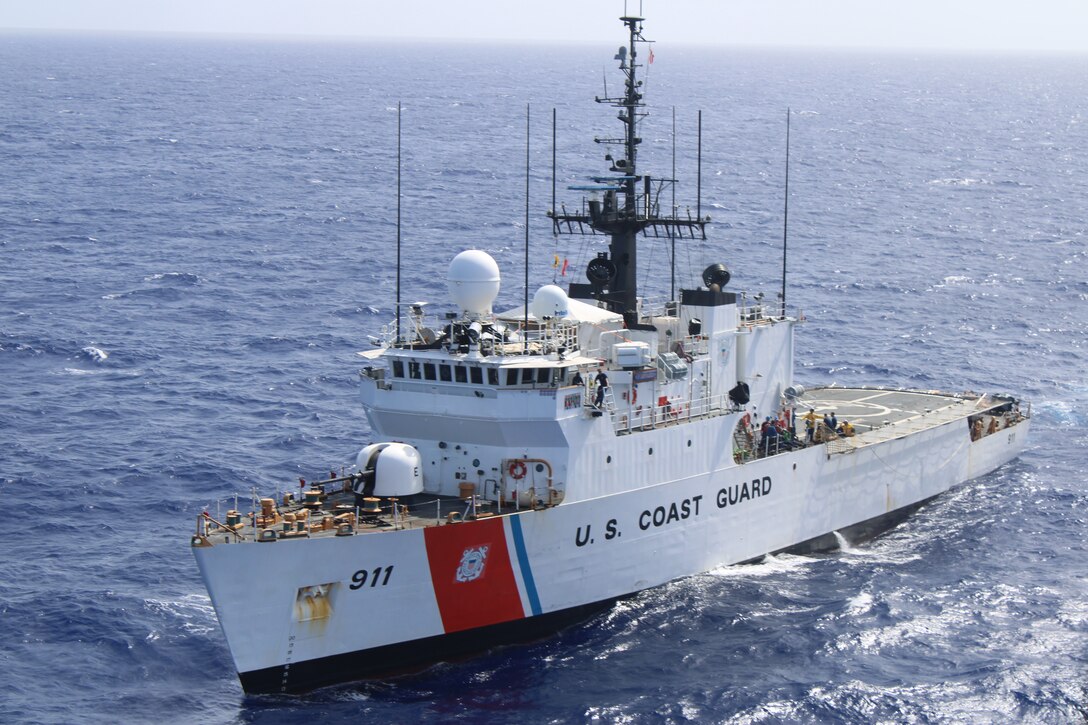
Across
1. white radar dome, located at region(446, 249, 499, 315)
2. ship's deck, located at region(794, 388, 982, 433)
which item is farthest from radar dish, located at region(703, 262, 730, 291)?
white radar dome, located at region(446, 249, 499, 315)

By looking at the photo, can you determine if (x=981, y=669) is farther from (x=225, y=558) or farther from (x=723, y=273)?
(x=225, y=558)

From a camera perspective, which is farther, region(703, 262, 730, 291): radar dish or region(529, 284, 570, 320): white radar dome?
region(703, 262, 730, 291): radar dish

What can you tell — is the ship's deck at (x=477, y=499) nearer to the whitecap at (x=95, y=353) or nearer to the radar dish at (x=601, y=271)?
the radar dish at (x=601, y=271)

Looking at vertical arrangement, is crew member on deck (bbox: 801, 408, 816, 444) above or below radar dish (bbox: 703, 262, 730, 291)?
below

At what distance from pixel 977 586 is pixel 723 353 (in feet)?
29.9

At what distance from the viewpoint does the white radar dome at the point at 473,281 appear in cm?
3466

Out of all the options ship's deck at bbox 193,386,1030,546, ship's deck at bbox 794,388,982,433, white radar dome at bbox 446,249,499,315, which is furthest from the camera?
ship's deck at bbox 794,388,982,433

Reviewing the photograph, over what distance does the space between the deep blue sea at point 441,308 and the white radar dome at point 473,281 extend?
8176 mm

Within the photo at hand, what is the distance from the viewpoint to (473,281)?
3466 cm

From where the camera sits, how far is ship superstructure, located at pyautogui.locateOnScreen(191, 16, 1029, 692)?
3103cm

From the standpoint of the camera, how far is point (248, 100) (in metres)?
167

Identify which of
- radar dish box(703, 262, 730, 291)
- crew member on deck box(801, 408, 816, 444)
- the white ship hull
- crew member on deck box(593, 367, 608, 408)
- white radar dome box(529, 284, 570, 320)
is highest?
radar dish box(703, 262, 730, 291)

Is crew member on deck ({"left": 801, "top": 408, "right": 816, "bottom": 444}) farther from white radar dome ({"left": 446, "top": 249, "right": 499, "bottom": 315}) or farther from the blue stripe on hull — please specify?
white radar dome ({"left": 446, "top": 249, "right": 499, "bottom": 315})

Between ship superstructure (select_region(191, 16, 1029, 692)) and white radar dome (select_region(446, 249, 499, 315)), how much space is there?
5cm
